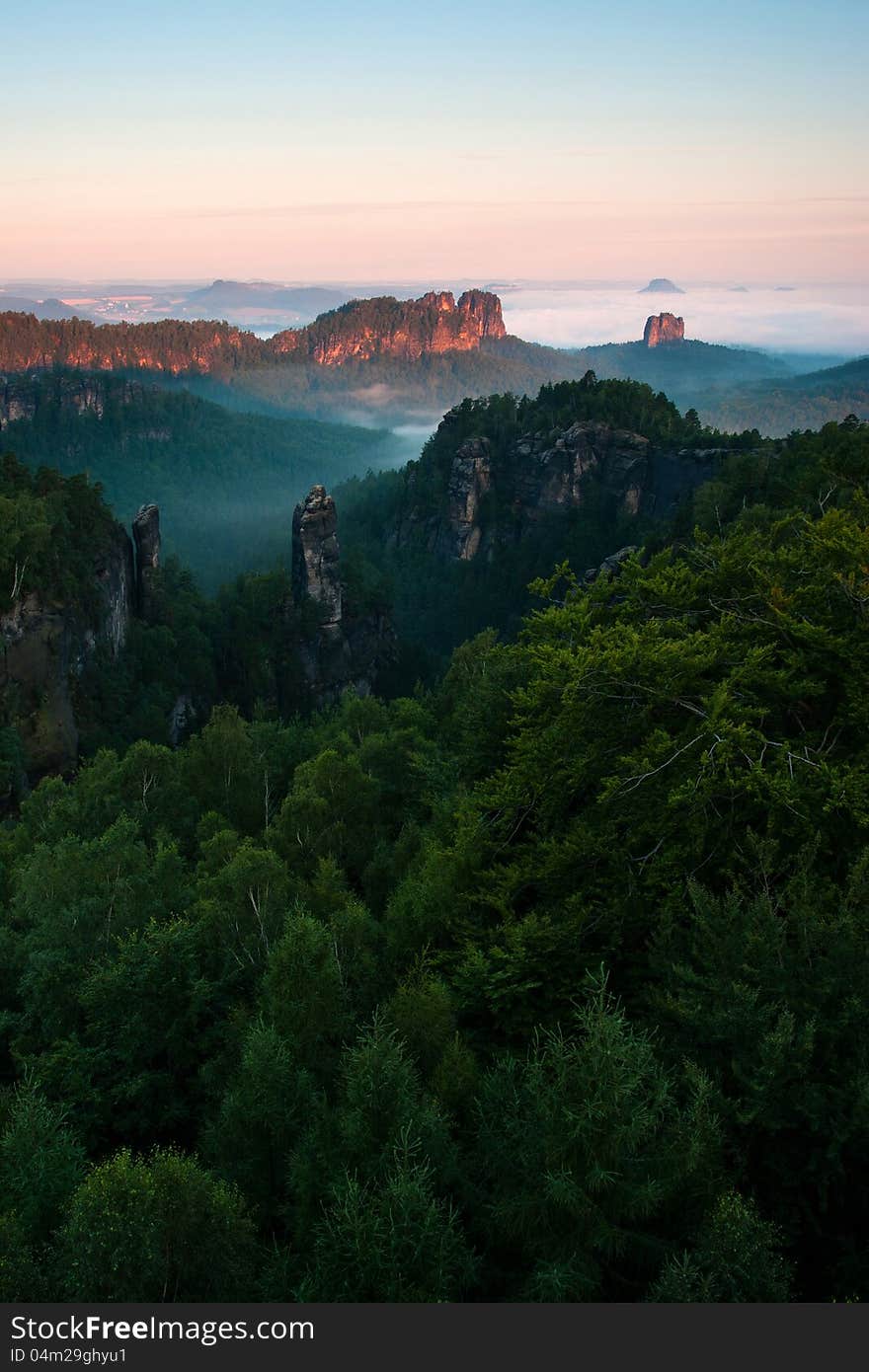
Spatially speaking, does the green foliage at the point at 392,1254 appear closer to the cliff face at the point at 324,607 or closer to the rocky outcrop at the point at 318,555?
the cliff face at the point at 324,607

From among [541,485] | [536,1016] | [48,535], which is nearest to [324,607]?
[48,535]

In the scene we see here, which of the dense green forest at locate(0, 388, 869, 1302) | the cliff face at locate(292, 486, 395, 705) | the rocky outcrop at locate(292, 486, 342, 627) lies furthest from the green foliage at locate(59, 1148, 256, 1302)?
the rocky outcrop at locate(292, 486, 342, 627)

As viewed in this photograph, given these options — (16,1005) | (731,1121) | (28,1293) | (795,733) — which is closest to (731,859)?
(795,733)

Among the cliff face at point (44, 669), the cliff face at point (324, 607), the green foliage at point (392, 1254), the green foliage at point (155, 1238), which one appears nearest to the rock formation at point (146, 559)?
the cliff face at point (44, 669)

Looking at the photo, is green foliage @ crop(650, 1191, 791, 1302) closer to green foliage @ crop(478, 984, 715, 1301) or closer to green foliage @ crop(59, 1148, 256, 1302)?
green foliage @ crop(478, 984, 715, 1301)

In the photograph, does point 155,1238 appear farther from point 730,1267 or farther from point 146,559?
point 146,559

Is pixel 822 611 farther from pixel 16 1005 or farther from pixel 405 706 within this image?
pixel 405 706
